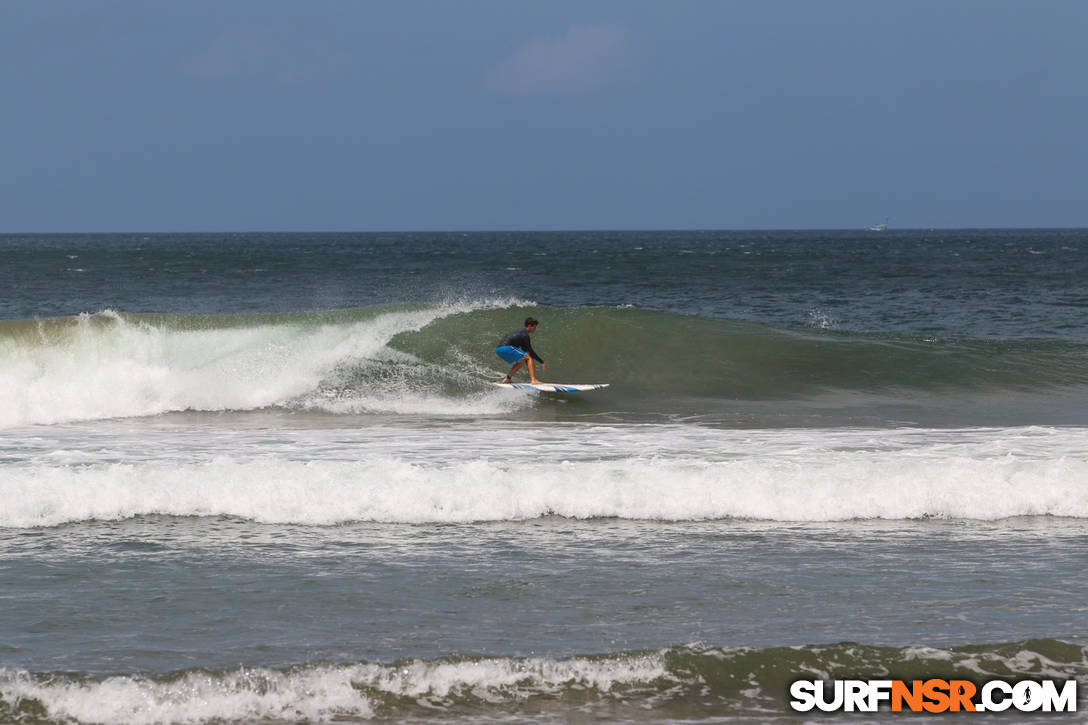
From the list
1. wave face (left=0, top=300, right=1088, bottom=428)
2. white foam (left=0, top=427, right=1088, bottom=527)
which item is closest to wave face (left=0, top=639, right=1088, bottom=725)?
white foam (left=0, top=427, right=1088, bottom=527)

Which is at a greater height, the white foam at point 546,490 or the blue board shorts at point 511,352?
the blue board shorts at point 511,352

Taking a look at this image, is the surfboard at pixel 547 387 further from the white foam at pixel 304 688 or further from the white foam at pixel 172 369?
the white foam at pixel 304 688

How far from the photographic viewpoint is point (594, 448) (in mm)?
12219

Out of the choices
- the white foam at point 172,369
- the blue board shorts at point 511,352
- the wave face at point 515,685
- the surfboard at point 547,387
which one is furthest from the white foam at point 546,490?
the blue board shorts at point 511,352

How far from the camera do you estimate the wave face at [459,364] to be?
1645 cm

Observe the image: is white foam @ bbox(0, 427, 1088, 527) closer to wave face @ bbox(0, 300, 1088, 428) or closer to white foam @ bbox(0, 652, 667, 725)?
white foam @ bbox(0, 652, 667, 725)

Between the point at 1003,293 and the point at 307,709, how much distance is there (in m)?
43.9

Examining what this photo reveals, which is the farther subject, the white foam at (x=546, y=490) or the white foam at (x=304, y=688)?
the white foam at (x=546, y=490)

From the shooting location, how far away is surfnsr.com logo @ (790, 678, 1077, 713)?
5.54m

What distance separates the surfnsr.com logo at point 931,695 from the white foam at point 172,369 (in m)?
10.5

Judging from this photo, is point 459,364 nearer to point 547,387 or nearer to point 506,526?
point 547,387

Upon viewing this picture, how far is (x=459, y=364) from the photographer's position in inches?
744

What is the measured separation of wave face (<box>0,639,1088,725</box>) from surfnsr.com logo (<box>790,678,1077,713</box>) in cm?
7

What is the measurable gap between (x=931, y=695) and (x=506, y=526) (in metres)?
4.19
